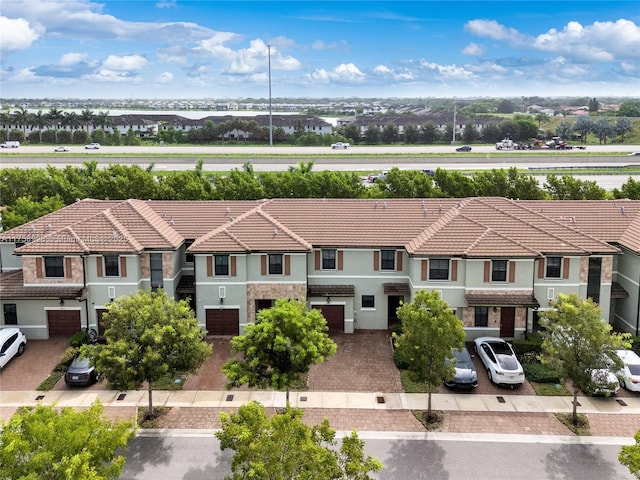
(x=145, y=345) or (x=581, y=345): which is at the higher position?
(x=145, y=345)

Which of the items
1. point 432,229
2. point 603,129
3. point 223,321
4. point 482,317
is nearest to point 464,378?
point 482,317

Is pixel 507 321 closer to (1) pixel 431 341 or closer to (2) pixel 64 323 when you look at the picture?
(1) pixel 431 341

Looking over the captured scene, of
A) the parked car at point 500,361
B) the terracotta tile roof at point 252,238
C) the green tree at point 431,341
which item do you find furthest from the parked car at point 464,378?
the terracotta tile roof at point 252,238

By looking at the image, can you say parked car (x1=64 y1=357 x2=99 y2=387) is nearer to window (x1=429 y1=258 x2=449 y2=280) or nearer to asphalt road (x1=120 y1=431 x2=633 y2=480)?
asphalt road (x1=120 y1=431 x2=633 y2=480)

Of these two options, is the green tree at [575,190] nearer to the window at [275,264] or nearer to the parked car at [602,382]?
the parked car at [602,382]

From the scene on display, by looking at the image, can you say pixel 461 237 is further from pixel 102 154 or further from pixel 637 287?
pixel 102 154
